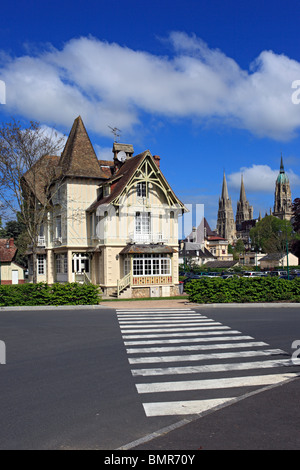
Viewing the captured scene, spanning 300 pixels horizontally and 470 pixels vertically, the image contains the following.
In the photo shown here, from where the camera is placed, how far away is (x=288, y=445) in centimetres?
568

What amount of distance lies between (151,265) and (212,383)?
22.9 metres

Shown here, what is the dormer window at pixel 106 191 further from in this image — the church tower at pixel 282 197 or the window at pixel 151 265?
the church tower at pixel 282 197

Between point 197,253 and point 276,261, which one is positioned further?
point 197,253

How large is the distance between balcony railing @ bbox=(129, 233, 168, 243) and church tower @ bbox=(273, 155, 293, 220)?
150m

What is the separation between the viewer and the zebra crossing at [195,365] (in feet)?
26.1

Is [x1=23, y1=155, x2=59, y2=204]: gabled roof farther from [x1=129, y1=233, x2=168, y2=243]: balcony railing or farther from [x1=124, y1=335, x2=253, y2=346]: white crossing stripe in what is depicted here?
[x1=124, y1=335, x2=253, y2=346]: white crossing stripe

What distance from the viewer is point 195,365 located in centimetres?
1039

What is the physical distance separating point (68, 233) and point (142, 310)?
14.3m

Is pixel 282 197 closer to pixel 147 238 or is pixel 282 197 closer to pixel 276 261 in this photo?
pixel 276 261

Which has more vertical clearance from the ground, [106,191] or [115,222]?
[106,191]

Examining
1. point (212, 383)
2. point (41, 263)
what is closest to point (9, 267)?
point (41, 263)

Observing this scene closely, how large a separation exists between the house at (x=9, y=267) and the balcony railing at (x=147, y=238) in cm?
1807

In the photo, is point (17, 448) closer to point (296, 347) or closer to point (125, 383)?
point (125, 383)
